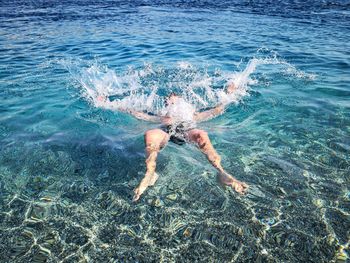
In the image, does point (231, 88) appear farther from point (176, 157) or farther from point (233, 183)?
point (233, 183)

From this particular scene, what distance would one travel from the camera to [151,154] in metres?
6.45

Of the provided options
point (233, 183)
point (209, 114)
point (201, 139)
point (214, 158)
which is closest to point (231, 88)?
point (209, 114)

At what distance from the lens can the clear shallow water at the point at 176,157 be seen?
16.0ft

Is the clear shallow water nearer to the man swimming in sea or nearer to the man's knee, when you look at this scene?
the man swimming in sea

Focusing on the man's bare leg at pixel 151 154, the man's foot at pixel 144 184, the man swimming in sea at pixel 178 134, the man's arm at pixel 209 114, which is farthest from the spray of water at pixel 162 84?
the man's foot at pixel 144 184

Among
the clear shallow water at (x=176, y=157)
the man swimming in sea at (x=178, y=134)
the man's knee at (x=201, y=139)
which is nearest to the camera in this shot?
the clear shallow water at (x=176, y=157)

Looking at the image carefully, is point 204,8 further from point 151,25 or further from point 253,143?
point 253,143

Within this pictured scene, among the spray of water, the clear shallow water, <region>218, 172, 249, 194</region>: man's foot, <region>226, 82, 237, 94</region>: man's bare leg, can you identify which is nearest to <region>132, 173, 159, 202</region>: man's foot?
the clear shallow water

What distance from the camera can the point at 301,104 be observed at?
9094mm

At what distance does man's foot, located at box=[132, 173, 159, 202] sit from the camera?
18.5 feet

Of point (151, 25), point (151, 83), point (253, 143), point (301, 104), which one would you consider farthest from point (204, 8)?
point (253, 143)

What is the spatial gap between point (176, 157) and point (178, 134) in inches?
23.6

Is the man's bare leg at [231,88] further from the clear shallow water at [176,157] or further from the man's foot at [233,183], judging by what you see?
the man's foot at [233,183]

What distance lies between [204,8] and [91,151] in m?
21.3
